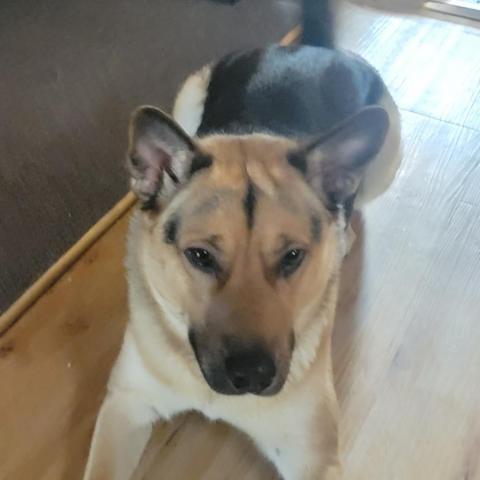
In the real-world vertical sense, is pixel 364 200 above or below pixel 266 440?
below

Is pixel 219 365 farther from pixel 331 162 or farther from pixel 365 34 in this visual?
pixel 365 34

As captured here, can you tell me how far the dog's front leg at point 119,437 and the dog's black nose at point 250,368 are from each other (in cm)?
34

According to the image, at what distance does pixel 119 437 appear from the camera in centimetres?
153

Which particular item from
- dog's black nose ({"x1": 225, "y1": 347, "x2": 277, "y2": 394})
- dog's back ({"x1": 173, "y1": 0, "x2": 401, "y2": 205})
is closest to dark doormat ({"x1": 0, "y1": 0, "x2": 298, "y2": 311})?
dog's back ({"x1": 173, "y1": 0, "x2": 401, "y2": 205})

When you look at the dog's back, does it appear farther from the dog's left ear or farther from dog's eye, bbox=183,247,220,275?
dog's eye, bbox=183,247,220,275

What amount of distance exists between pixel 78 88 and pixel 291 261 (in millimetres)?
1181

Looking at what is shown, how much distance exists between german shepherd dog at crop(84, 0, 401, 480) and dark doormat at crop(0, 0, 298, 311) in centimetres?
51

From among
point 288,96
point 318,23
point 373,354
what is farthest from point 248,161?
point 318,23

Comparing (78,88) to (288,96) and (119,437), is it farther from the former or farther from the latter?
(119,437)

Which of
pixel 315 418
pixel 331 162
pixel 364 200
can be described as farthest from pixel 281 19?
pixel 315 418

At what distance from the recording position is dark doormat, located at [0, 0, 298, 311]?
1.98 m

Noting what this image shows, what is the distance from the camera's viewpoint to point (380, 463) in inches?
63.6

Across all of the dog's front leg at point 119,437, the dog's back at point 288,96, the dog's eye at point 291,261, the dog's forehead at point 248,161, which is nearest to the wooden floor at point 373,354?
the dog's front leg at point 119,437

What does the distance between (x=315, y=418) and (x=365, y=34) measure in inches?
67.0
